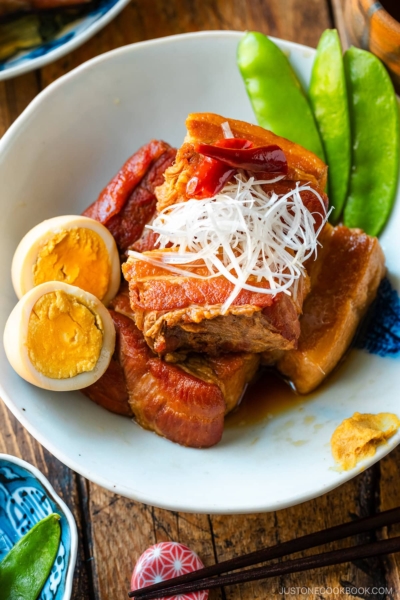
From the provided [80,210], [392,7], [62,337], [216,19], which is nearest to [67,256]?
[62,337]

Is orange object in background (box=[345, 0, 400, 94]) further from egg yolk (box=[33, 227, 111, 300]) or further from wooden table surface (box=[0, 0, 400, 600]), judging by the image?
wooden table surface (box=[0, 0, 400, 600])

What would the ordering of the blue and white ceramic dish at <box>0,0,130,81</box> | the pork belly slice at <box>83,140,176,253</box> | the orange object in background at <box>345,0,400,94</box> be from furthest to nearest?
the blue and white ceramic dish at <box>0,0,130,81</box> < the pork belly slice at <box>83,140,176,253</box> < the orange object in background at <box>345,0,400,94</box>

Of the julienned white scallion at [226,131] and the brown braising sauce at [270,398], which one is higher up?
the julienned white scallion at [226,131]

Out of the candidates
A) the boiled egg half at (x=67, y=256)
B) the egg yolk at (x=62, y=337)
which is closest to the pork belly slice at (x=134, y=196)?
the boiled egg half at (x=67, y=256)

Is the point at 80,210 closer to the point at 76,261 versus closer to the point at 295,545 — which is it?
the point at 76,261

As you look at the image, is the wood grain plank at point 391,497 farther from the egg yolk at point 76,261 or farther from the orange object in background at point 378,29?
the orange object in background at point 378,29

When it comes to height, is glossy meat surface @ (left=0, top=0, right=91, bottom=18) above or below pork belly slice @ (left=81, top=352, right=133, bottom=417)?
above

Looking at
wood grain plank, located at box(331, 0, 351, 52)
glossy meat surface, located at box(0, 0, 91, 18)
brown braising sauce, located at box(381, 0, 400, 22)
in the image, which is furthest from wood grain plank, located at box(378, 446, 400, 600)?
glossy meat surface, located at box(0, 0, 91, 18)

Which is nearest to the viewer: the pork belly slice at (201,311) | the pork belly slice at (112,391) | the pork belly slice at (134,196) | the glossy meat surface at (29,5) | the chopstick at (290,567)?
the pork belly slice at (201,311)
